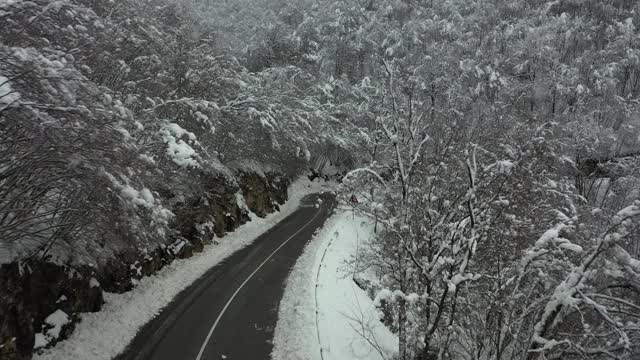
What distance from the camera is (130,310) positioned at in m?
14.3

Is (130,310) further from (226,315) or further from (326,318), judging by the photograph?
(326,318)

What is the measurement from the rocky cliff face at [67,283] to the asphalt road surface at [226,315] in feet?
6.37

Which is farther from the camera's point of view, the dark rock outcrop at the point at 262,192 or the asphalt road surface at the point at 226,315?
the dark rock outcrop at the point at 262,192

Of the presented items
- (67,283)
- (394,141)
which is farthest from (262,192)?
(394,141)

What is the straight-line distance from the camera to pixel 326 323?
1588cm

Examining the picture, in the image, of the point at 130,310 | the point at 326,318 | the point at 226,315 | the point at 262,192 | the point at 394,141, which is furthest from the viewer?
the point at 262,192

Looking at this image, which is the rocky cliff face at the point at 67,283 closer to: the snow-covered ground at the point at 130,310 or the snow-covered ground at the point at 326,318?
the snow-covered ground at the point at 130,310

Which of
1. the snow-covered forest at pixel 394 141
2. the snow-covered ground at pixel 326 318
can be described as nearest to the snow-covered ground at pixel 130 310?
the snow-covered forest at pixel 394 141

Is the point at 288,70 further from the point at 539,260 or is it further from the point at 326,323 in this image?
the point at 539,260

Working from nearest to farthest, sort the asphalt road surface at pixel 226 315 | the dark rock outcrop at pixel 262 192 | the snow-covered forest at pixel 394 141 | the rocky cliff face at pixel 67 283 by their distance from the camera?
the snow-covered forest at pixel 394 141 < the rocky cliff face at pixel 67 283 < the asphalt road surface at pixel 226 315 < the dark rock outcrop at pixel 262 192

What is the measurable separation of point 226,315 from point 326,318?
3.87m

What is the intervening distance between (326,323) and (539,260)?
32.7ft

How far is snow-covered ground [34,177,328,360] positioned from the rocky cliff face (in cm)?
31

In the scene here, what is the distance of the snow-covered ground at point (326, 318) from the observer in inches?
554
